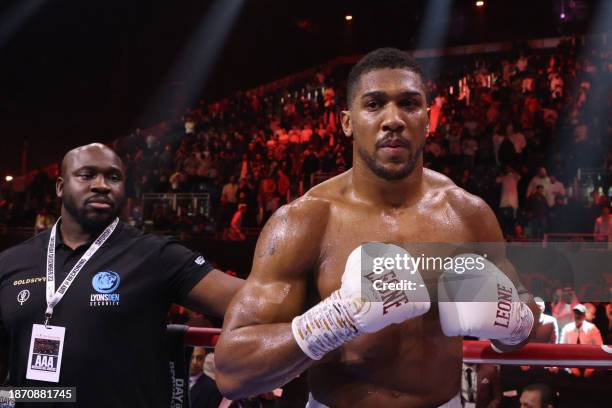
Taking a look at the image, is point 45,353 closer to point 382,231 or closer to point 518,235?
point 382,231

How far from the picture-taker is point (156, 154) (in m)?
11.1

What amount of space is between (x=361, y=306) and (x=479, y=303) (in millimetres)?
318

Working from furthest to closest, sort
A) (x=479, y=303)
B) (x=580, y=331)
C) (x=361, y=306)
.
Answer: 1. (x=580, y=331)
2. (x=479, y=303)
3. (x=361, y=306)

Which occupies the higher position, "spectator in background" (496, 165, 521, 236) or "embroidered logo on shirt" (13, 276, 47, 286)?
"spectator in background" (496, 165, 521, 236)

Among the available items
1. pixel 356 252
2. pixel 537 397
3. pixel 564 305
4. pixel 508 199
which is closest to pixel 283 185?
pixel 508 199

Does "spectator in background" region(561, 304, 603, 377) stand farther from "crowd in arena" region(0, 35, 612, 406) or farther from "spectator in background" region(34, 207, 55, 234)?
"spectator in background" region(34, 207, 55, 234)

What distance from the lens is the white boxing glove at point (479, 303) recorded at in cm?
154

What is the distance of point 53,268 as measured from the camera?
221cm

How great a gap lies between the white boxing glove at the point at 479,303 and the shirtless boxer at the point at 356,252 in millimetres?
32

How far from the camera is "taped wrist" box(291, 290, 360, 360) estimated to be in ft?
4.79

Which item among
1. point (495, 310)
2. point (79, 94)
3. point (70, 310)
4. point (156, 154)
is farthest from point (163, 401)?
point (79, 94)

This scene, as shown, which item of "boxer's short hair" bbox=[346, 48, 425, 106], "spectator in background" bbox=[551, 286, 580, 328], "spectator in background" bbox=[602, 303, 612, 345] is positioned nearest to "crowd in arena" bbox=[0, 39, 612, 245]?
"spectator in background" bbox=[551, 286, 580, 328]

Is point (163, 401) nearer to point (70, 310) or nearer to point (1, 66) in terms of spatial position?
point (70, 310)

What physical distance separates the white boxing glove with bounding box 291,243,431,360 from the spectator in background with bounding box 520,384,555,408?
117 cm
